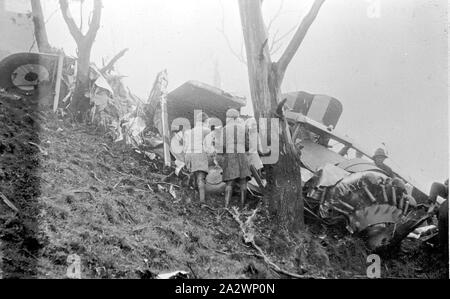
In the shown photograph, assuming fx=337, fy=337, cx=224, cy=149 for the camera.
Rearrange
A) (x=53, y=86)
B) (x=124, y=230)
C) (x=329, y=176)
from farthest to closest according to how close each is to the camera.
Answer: (x=53, y=86) < (x=329, y=176) < (x=124, y=230)

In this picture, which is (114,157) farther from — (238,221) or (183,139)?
(238,221)

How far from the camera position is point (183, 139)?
20.9 ft

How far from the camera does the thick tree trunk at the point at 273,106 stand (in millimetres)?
4727

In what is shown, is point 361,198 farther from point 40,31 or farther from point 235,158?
point 40,31

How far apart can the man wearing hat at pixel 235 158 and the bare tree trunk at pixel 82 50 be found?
3523mm

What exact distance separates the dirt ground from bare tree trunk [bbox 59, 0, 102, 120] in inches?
49.4

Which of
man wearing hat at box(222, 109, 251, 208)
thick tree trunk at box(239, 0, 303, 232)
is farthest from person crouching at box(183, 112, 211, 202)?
thick tree trunk at box(239, 0, 303, 232)

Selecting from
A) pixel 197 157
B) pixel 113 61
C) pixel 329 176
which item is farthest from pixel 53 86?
pixel 329 176

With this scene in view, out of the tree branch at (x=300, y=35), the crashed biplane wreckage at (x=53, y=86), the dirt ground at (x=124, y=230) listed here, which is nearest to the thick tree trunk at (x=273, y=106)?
the tree branch at (x=300, y=35)

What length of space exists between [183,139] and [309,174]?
94.2 inches

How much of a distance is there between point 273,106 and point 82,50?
4.54 meters

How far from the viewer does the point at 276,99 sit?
189 inches

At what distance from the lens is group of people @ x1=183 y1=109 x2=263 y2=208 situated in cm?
527

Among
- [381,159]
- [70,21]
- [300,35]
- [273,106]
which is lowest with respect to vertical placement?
[381,159]
